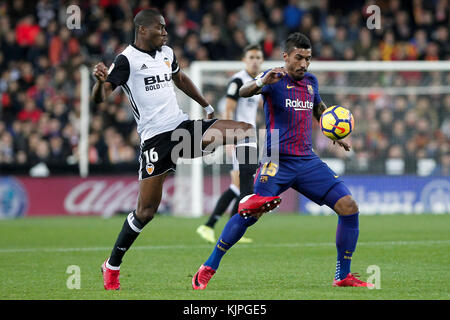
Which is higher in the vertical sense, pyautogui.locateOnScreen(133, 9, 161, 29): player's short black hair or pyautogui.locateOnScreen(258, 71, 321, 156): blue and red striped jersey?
pyautogui.locateOnScreen(133, 9, 161, 29): player's short black hair

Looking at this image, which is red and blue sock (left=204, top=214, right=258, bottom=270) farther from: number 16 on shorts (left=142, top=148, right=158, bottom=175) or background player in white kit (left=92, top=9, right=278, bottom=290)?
number 16 on shorts (left=142, top=148, right=158, bottom=175)

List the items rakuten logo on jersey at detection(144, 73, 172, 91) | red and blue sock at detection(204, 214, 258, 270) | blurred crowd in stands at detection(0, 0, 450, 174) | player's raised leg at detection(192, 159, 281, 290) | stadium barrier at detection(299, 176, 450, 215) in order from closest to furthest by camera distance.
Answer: player's raised leg at detection(192, 159, 281, 290) → red and blue sock at detection(204, 214, 258, 270) → rakuten logo on jersey at detection(144, 73, 172, 91) → stadium barrier at detection(299, 176, 450, 215) → blurred crowd in stands at detection(0, 0, 450, 174)

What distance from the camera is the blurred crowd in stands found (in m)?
19.0

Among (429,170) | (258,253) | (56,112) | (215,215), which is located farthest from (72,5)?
(258,253)

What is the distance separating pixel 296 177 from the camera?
24.9 ft

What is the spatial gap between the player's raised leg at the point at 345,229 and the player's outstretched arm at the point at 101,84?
7.20 ft

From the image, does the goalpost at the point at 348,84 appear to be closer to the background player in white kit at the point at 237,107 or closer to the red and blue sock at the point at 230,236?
the background player in white kit at the point at 237,107

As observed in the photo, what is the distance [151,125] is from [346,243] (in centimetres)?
209

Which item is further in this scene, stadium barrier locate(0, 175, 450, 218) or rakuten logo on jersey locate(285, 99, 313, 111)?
stadium barrier locate(0, 175, 450, 218)

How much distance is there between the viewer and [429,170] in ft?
61.1

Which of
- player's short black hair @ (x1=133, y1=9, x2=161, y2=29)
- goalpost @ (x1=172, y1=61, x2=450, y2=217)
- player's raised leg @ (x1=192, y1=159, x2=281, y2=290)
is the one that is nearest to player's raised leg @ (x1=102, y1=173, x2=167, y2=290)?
player's raised leg @ (x1=192, y1=159, x2=281, y2=290)

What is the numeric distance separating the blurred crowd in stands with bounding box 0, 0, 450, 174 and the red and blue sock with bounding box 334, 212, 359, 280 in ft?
37.2
